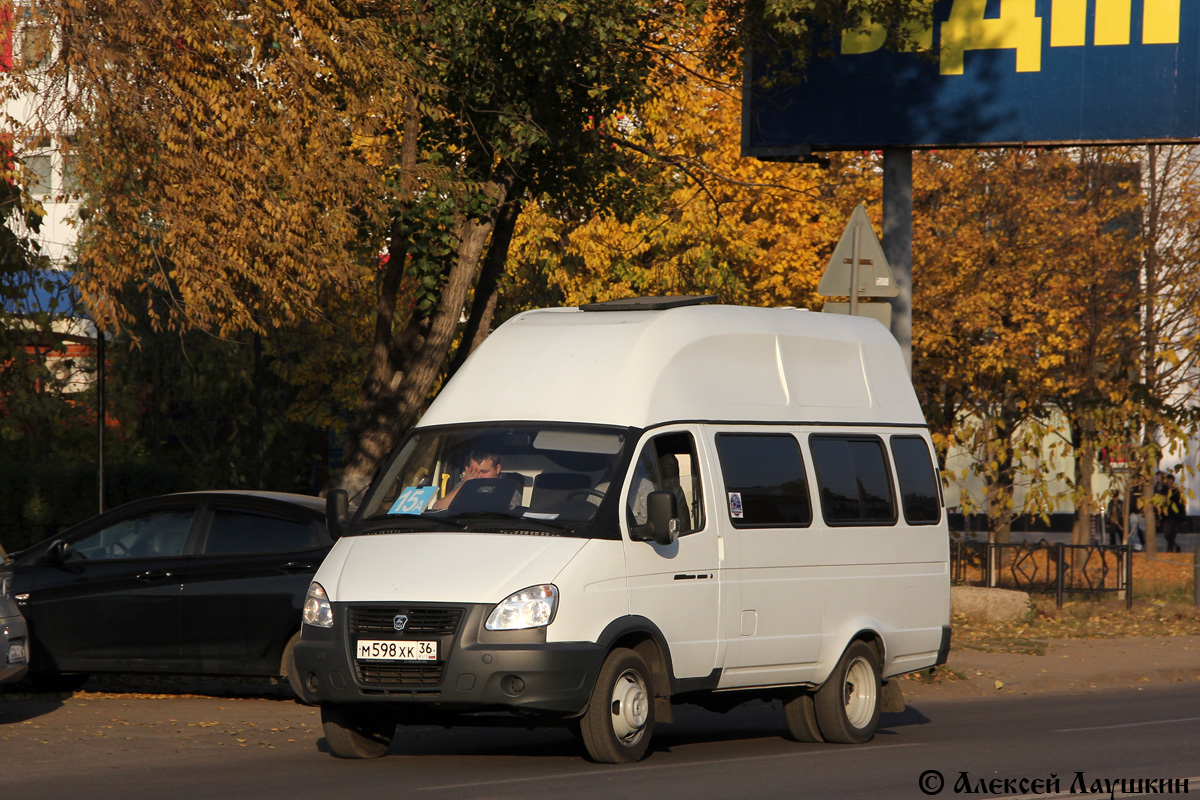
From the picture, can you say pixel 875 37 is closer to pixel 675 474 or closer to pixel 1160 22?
pixel 1160 22

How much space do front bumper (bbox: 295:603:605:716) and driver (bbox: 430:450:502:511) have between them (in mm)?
868

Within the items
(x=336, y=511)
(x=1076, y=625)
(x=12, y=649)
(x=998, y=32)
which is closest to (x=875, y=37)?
(x=998, y=32)

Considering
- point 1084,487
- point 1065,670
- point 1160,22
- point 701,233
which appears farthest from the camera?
point 701,233

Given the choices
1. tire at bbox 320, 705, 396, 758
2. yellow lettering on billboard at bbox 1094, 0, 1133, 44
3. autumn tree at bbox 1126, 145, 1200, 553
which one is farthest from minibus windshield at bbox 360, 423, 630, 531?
autumn tree at bbox 1126, 145, 1200, 553

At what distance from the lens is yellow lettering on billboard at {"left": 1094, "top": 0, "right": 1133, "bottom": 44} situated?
56.9 ft

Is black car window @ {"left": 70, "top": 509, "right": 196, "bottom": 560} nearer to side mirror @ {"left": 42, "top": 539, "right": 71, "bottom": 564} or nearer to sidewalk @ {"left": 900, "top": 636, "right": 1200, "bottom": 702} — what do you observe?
side mirror @ {"left": 42, "top": 539, "right": 71, "bottom": 564}

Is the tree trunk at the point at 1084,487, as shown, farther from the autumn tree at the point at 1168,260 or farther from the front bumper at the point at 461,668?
the front bumper at the point at 461,668

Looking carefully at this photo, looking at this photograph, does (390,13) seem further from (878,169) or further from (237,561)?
(878,169)

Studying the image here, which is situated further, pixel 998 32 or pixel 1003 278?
pixel 1003 278

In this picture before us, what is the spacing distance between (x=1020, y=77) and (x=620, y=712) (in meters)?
11.0

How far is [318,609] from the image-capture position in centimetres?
900

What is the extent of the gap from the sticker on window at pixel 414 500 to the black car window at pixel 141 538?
10.5ft

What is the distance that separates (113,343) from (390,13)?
1469 centimetres

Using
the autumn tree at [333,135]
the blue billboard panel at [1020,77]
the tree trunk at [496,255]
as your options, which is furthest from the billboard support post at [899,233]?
the tree trunk at [496,255]
